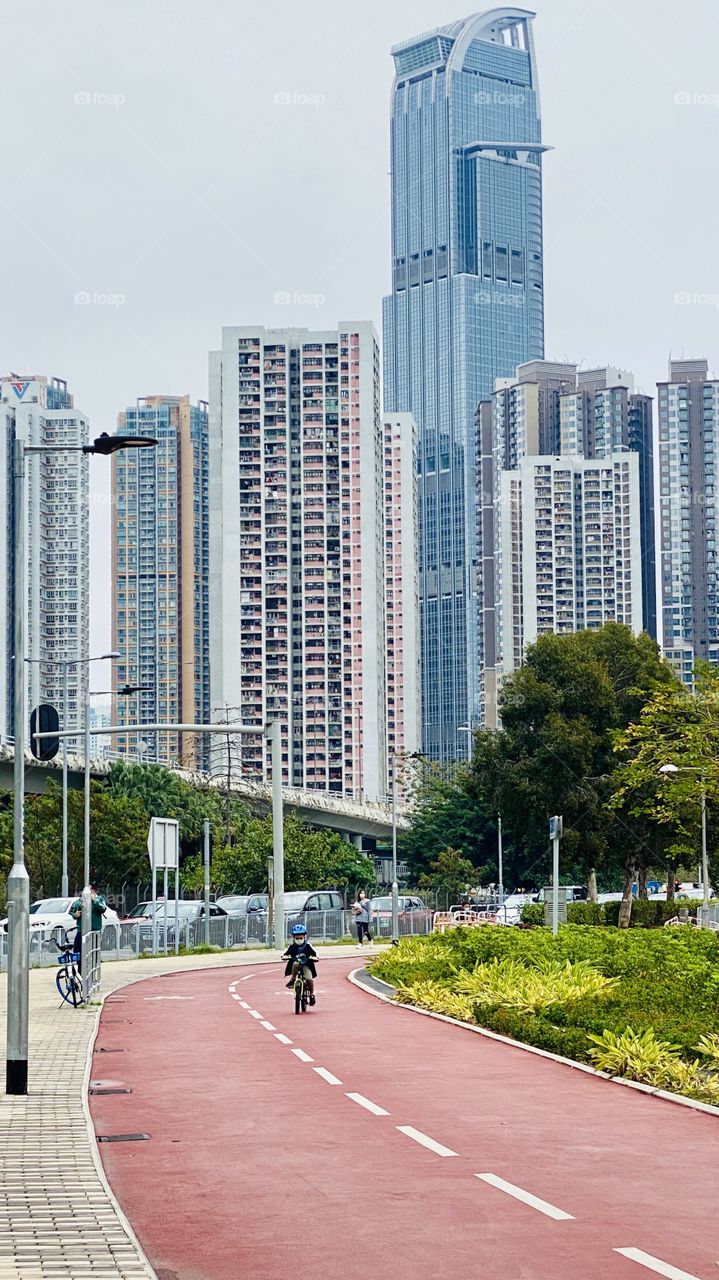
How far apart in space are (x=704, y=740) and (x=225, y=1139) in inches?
1240

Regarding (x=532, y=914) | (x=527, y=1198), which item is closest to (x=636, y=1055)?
(x=527, y=1198)

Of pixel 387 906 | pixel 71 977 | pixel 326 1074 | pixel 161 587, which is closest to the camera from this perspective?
pixel 326 1074

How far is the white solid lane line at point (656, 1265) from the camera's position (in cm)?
794

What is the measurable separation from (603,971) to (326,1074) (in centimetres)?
806

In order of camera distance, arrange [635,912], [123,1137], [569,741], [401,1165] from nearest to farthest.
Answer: [401,1165]
[123,1137]
[569,741]
[635,912]

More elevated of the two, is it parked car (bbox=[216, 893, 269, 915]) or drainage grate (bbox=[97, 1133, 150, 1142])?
drainage grate (bbox=[97, 1133, 150, 1142])

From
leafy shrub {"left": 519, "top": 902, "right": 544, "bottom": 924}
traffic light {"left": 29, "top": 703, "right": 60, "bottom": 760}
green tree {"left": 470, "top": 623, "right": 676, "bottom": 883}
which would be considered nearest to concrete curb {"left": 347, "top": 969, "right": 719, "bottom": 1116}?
traffic light {"left": 29, "top": 703, "right": 60, "bottom": 760}

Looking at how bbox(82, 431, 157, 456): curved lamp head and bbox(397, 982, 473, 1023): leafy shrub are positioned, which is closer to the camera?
bbox(82, 431, 157, 456): curved lamp head

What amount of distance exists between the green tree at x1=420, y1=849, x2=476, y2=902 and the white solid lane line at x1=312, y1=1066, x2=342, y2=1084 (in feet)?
217

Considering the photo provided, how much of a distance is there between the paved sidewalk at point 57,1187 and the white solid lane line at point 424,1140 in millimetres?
2344

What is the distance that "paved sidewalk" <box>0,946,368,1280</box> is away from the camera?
8328 mm

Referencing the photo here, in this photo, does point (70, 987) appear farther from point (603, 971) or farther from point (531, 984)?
point (603, 971)

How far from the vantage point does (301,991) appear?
24391mm

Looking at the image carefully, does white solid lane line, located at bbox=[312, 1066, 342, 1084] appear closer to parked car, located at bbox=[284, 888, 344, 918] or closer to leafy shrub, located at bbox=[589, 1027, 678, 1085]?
leafy shrub, located at bbox=[589, 1027, 678, 1085]
